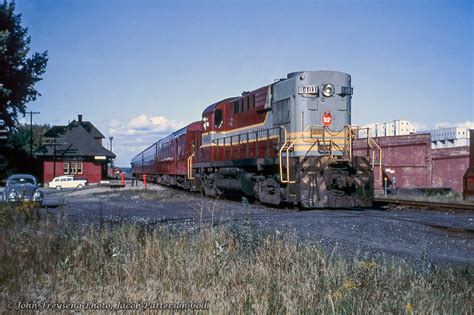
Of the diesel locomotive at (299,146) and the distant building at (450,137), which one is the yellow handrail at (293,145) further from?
the distant building at (450,137)

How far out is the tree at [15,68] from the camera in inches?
1489

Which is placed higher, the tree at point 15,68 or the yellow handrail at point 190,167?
the tree at point 15,68

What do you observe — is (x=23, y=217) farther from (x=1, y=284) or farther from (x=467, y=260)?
(x=467, y=260)

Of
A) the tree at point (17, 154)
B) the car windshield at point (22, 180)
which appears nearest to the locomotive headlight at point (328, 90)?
the car windshield at point (22, 180)

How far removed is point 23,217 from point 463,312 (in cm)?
769

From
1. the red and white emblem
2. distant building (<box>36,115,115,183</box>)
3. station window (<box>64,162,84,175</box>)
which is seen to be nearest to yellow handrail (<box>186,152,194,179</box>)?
the red and white emblem

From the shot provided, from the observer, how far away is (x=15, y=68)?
4006cm

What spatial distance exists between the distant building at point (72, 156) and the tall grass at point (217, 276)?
4666cm

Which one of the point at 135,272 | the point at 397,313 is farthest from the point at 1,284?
the point at 397,313

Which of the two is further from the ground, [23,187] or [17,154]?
[17,154]

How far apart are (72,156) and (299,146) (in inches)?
1680

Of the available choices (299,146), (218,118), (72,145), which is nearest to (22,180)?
(218,118)

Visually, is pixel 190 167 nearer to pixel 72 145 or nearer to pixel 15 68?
pixel 15 68

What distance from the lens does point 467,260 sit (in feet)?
27.6
